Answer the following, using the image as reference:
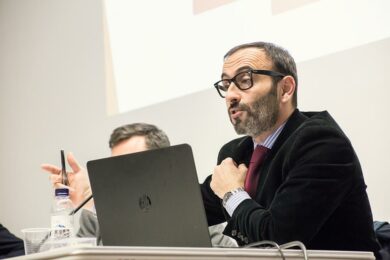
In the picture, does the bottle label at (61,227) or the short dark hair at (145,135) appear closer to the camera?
the bottle label at (61,227)

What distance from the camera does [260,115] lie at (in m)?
1.64

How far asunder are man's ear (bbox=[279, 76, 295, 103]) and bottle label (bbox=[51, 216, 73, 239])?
70cm

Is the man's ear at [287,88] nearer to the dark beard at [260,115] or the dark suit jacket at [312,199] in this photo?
the dark beard at [260,115]

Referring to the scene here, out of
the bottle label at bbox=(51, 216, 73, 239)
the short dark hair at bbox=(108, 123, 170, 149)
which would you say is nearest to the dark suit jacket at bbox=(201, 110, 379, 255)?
the bottle label at bbox=(51, 216, 73, 239)

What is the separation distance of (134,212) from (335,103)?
37.4 inches

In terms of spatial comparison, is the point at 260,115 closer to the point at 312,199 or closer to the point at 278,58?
the point at 278,58

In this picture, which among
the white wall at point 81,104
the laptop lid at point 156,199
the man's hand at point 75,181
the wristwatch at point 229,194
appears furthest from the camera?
the man's hand at point 75,181

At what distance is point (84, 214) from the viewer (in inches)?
90.0

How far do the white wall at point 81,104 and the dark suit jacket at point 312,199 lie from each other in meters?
0.41

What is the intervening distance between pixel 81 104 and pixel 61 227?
5.54 feet

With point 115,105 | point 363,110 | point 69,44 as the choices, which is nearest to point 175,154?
point 363,110

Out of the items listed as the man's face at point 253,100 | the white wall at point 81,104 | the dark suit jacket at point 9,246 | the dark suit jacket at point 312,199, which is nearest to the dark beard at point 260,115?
the man's face at point 253,100

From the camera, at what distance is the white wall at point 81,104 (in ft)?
6.16

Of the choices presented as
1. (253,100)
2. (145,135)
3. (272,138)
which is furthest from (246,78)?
(145,135)
